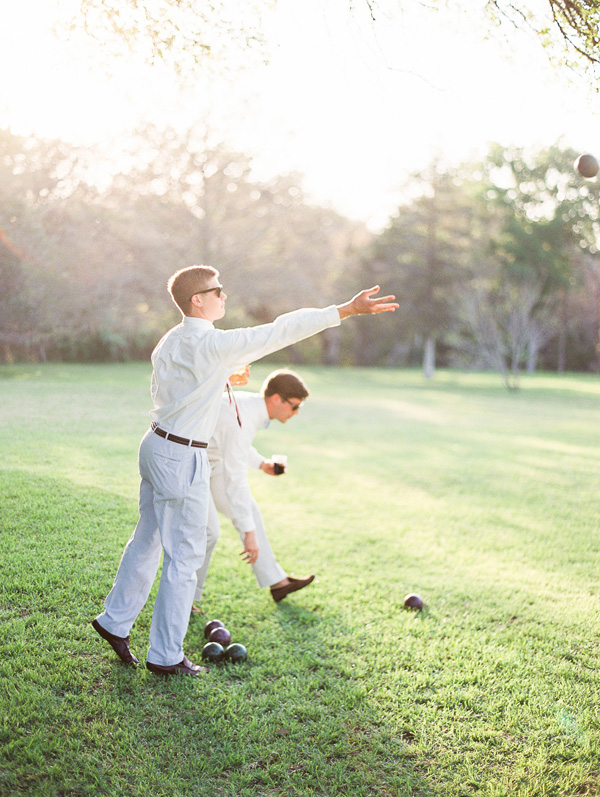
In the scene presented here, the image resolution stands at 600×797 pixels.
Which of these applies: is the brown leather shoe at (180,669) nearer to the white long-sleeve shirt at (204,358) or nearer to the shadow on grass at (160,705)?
the shadow on grass at (160,705)

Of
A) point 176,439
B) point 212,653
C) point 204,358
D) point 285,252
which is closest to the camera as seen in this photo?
point 204,358

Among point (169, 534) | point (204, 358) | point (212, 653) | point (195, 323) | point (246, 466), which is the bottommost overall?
point (212, 653)

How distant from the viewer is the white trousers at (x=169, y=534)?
139 inches

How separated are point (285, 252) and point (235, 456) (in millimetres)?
24556

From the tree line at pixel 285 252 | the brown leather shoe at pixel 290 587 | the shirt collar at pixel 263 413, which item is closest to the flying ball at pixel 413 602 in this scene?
the brown leather shoe at pixel 290 587

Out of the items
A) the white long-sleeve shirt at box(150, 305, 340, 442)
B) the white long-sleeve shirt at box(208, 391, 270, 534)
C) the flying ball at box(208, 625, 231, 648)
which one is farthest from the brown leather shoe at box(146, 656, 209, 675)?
the white long-sleeve shirt at box(150, 305, 340, 442)

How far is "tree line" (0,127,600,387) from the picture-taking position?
7.88 m

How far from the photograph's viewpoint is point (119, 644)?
12.3 feet

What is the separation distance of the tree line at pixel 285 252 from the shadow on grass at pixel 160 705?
3.14 metres

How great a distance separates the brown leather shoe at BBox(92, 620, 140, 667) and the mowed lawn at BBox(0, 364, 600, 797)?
7 cm

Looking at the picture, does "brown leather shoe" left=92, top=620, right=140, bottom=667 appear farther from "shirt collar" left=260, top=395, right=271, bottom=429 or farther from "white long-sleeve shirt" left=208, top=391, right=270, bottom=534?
"shirt collar" left=260, top=395, right=271, bottom=429

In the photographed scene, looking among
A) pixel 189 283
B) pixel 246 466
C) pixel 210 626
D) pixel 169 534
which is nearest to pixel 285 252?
pixel 246 466

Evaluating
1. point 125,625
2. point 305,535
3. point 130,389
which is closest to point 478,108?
point 305,535

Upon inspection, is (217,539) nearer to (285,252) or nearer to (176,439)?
(176,439)
